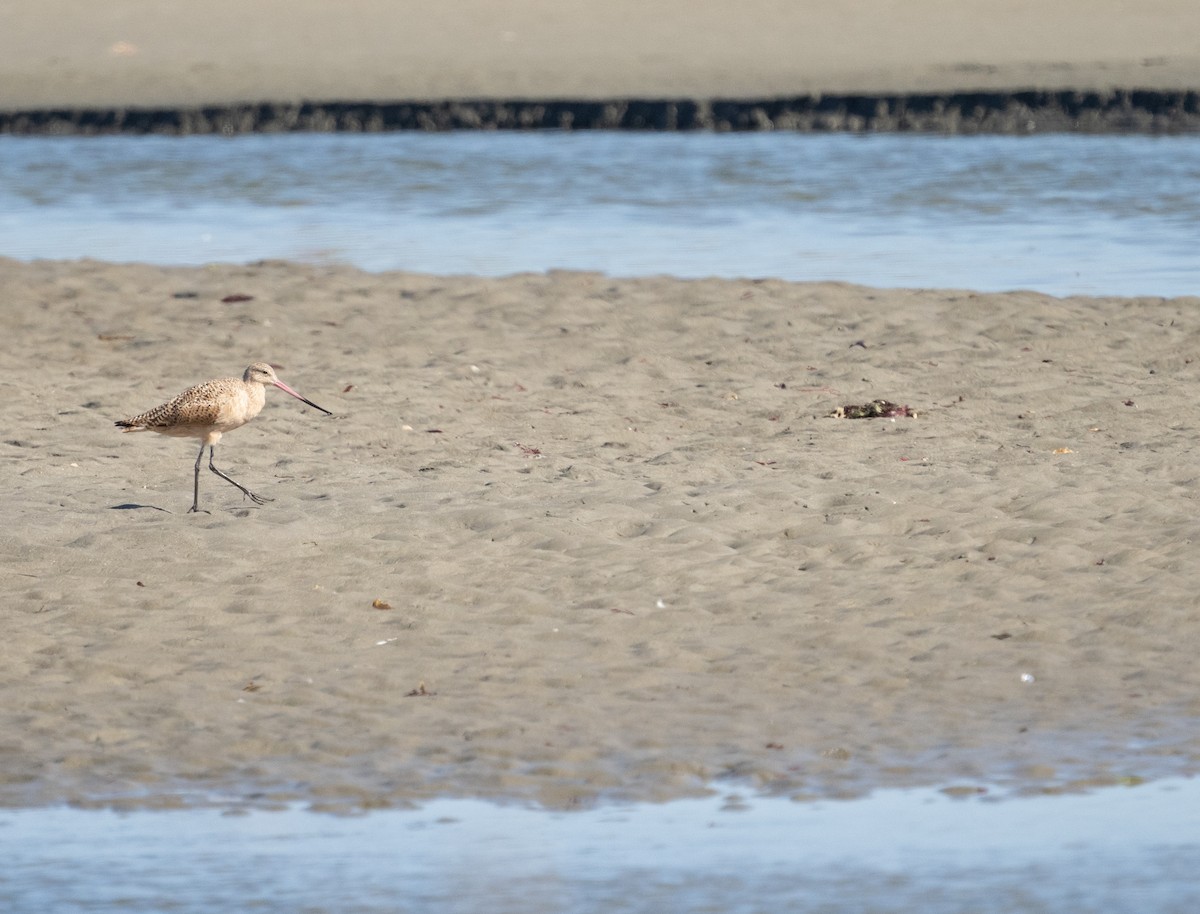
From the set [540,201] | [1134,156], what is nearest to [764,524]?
[540,201]

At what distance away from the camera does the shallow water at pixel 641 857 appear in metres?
5.54

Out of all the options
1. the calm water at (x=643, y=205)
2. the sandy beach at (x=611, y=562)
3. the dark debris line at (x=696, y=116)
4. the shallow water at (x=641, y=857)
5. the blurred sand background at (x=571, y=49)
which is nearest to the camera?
the shallow water at (x=641, y=857)

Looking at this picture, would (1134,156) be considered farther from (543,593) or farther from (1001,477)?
(543,593)

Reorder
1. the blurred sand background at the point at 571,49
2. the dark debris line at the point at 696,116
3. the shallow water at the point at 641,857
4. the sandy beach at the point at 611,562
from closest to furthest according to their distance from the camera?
the shallow water at the point at 641,857 → the sandy beach at the point at 611,562 → the dark debris line at the point at 696,116 → the blurred sand background at the point at 571,49

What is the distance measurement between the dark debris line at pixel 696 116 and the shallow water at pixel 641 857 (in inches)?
910

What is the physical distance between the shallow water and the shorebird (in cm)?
341

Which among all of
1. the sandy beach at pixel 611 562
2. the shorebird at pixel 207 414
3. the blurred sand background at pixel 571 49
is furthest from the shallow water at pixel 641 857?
the blurred sand background at pixel 571 49

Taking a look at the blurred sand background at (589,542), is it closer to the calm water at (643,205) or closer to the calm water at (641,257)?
the calm water at (641,257)

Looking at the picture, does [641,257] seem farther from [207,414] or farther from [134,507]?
[134,507]

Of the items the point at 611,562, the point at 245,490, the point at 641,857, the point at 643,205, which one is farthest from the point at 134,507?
the point at 643,205

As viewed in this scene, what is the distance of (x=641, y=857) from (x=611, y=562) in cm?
295

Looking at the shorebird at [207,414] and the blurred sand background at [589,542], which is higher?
the shorebird at [207,414]

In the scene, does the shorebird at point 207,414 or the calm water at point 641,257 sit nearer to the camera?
the calm water at point 641,257

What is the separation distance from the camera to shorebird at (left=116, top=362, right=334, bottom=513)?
9453 mm
